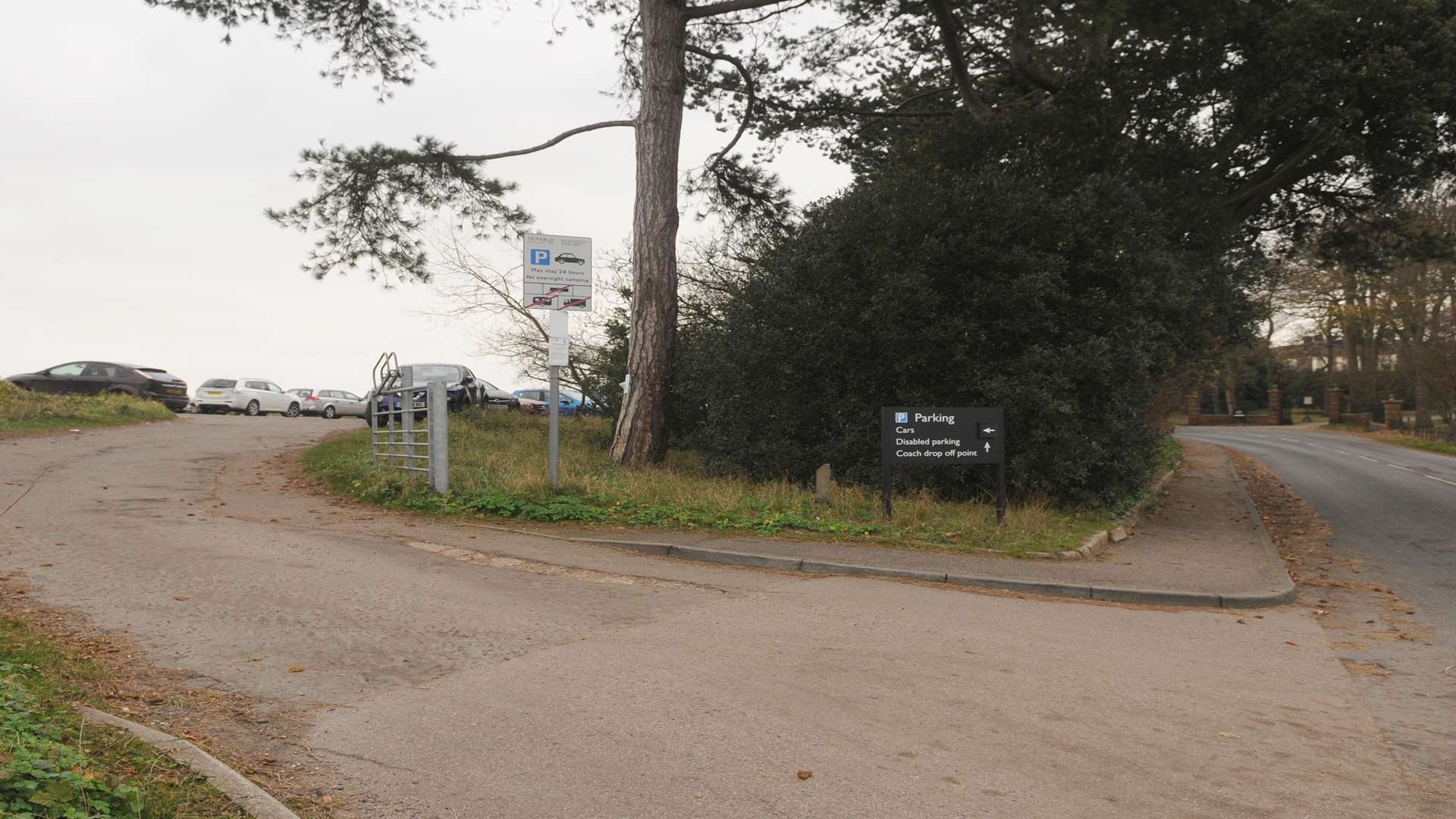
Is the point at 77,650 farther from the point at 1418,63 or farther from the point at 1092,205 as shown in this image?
the point at 1418,63

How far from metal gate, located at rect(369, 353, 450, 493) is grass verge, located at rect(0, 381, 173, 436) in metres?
8.95

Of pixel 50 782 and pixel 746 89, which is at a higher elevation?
pixel 746 89

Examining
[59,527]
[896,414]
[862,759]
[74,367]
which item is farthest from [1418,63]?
[74,367]

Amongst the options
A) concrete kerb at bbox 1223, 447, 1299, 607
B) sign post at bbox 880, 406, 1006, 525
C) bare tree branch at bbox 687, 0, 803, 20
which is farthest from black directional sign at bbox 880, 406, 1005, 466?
bare tree branch at bbox 687, 0, 803, 20

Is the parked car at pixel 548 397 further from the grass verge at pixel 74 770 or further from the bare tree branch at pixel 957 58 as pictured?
the grass verge at pixel 74 770

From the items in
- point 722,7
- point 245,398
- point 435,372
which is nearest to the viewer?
point 722,7

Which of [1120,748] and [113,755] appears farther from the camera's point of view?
[1120,748]

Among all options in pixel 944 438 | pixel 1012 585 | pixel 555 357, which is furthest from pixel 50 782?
pixel 944 438

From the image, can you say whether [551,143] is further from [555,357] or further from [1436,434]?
[1436,434]

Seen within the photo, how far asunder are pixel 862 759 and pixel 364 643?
11.3 ft

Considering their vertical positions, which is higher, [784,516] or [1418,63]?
[1418,63]

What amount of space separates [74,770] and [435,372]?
25726mm

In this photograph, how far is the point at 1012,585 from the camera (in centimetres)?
931

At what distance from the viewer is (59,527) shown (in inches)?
403
